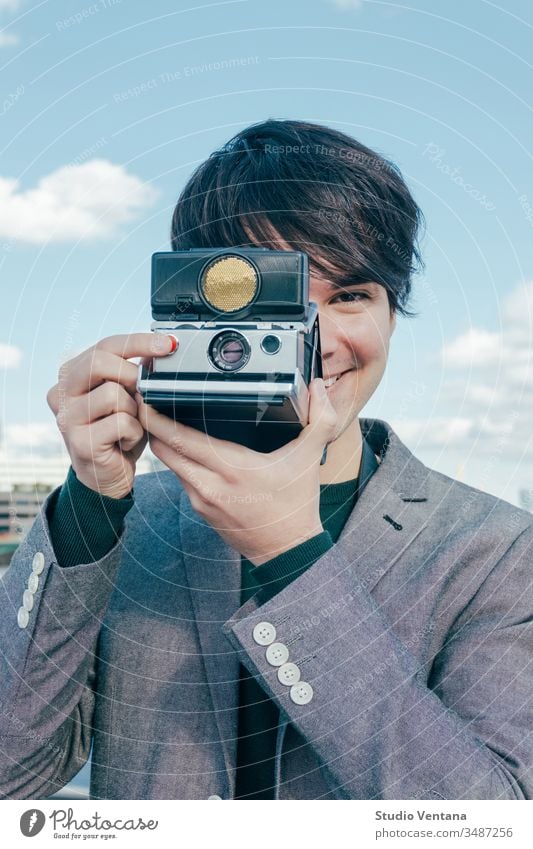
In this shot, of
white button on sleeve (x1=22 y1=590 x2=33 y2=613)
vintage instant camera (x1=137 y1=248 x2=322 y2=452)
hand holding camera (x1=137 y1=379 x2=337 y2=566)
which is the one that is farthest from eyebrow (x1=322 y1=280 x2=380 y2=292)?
white button on sleeve (x1=22 y1=590 x2=33 y2=613)

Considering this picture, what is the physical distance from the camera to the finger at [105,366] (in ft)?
5.34

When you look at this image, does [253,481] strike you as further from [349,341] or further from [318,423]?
[349,341]

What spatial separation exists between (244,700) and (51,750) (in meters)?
0.42

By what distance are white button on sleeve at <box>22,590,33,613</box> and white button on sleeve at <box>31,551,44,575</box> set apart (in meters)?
0.05

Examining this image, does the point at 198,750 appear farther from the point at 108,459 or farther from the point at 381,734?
the point at 108,459

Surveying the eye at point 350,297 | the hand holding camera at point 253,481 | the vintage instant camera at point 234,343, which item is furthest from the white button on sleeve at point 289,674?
the eye at point 350,297

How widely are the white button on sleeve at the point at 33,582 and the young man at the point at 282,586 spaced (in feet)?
0.05

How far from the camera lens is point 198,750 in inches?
71.4

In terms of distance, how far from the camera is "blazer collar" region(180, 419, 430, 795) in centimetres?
181

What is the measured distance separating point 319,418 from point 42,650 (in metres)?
0.73

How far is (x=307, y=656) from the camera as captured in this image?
5.00 feet

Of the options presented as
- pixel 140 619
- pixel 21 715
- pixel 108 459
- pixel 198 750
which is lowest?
pixel 198 750
